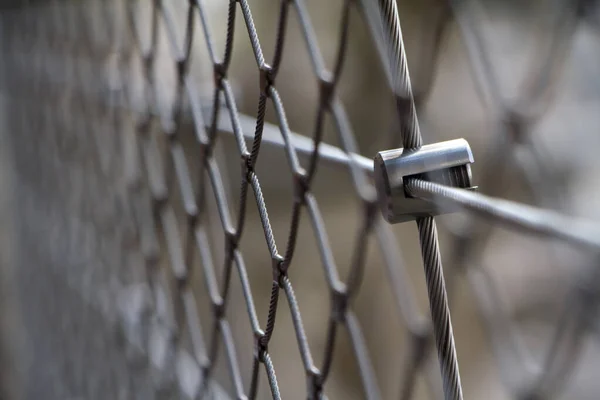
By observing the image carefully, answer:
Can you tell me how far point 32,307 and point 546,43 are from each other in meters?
0.81

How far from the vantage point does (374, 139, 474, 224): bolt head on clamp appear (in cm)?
19

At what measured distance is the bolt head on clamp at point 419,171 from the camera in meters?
0.19

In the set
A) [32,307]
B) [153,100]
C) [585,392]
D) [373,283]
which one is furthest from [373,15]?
[585,392]

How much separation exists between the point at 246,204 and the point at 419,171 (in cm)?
14

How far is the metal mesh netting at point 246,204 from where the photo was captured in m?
0.26

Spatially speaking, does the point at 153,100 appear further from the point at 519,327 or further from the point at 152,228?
the point at 519,327

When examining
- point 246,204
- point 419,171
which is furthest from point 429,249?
point 246,204

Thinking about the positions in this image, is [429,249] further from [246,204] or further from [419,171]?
[246,204]

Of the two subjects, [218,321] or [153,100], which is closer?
[218,321]

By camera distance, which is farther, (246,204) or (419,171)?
(246,204)

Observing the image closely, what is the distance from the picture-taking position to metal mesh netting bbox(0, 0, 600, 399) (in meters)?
0.26

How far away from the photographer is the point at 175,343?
1.60 ft

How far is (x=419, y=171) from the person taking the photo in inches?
7.6

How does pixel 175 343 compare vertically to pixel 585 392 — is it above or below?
above
